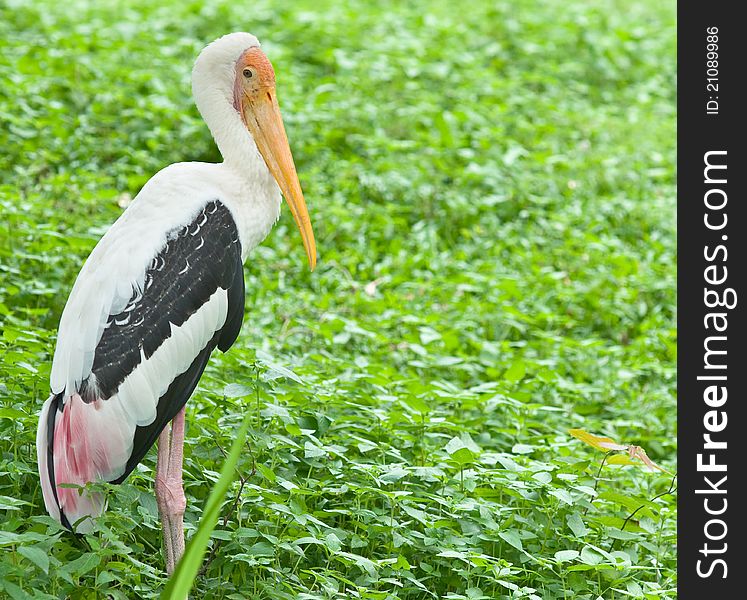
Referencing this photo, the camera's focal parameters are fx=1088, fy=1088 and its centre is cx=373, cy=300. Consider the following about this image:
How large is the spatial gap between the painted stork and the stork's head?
0.50 feet

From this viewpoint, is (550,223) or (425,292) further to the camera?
(550,223)

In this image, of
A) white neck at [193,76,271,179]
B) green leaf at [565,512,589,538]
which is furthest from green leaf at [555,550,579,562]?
white neck at [193,76,271,179]

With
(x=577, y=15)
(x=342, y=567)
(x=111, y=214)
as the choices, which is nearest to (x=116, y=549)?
(x=342, y=567)

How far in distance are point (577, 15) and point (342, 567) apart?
681 centimetres

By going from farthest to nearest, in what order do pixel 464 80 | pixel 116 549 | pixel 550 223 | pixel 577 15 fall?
1. pixel 577 15
2. pixel 464 80
3. pixel 550 223
4. pixel 116 549

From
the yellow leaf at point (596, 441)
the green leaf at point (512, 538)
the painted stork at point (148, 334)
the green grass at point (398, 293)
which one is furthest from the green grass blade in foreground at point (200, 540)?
the yellow leaf at point (596, 441)

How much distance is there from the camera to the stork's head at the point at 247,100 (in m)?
3.24

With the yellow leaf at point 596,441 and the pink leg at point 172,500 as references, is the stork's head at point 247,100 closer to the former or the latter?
the pink leg at point 172,500

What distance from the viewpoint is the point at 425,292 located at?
5469 millimetres

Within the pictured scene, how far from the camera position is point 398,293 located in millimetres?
5488

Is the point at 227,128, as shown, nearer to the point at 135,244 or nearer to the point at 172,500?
the point at 135,244

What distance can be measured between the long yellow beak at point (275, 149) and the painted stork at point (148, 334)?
0.46ft

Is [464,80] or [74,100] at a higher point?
[464,80]
